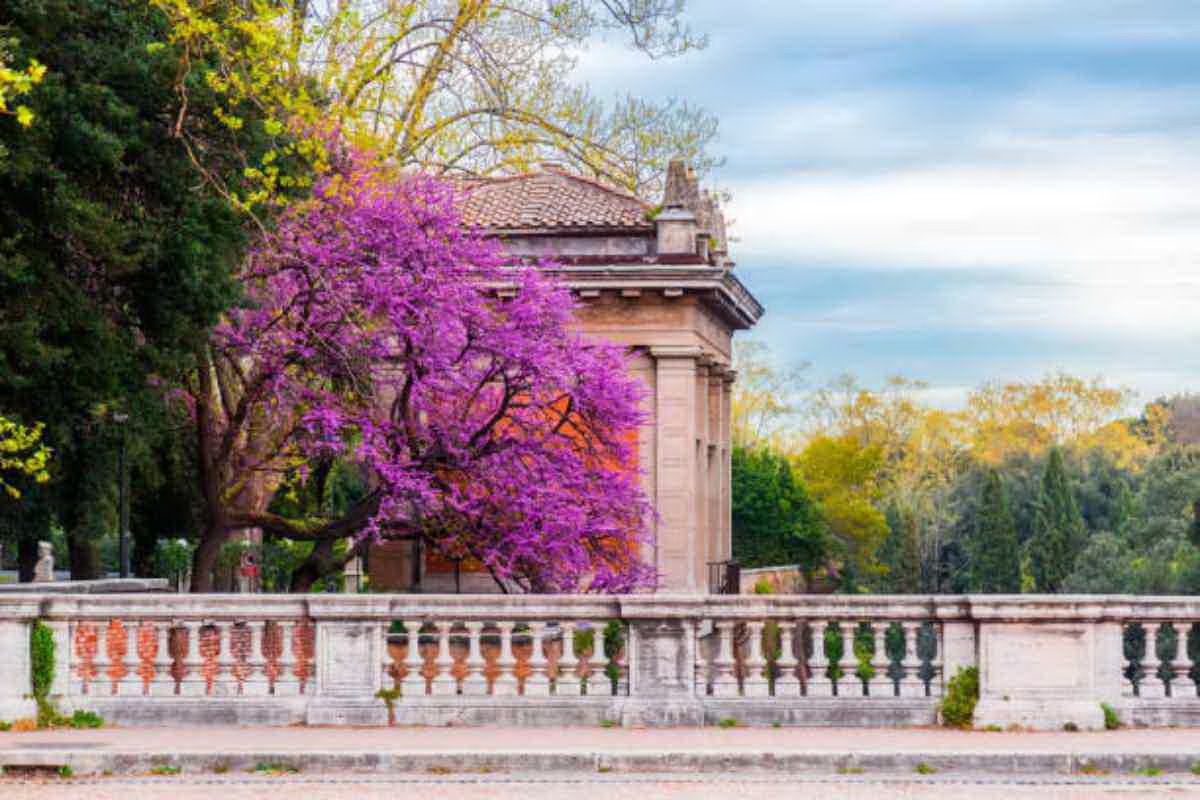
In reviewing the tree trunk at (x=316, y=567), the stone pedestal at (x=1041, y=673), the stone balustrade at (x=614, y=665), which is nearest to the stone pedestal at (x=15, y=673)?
the stone balustrade at (x=614, y=665)

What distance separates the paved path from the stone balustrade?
99.9 inches

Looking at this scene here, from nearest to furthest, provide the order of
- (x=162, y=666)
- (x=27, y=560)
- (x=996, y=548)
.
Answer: (x=162, y=666), (x=27, y=560), (x=996, y=548)

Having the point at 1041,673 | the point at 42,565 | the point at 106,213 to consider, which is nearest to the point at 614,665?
the point at 1041,673

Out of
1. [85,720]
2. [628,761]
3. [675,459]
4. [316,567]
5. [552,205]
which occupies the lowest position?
[628,761]

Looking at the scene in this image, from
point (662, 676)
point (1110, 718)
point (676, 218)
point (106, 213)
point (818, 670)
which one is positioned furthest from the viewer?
point (676, 218)

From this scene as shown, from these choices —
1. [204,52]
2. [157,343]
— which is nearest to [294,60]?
[204,52]

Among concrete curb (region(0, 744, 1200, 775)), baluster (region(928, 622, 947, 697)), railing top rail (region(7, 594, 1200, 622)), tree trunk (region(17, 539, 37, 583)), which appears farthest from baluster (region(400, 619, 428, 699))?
tree trunk (region(17, 539, 37, 583))

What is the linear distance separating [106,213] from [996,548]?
2567 inches

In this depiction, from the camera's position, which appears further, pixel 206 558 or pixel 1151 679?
pixel 206 558

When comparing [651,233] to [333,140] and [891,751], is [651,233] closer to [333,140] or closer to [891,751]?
[333,140]

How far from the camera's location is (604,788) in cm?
1408

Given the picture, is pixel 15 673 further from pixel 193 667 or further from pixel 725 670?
pixel 725 670

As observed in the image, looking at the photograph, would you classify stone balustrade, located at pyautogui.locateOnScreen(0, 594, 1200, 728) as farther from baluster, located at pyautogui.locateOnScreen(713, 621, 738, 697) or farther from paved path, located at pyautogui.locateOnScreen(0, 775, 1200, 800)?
paved path, located at pyautogui.locateOnScreen(0, 775, 1200, 800)

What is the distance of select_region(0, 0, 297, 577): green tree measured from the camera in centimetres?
2273
